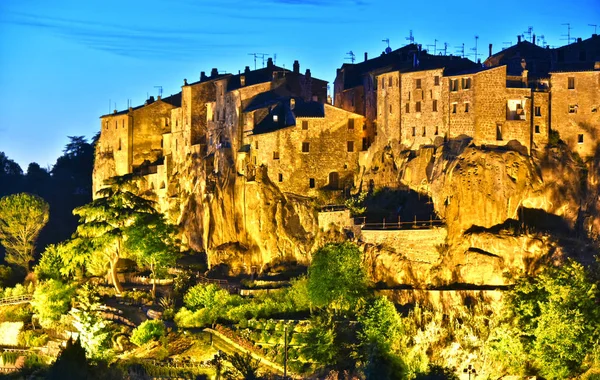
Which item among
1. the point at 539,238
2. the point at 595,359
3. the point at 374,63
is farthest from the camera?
the point at 374,63

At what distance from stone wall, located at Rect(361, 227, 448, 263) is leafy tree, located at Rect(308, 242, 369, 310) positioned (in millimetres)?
2123

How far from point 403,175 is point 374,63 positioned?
15.8 m

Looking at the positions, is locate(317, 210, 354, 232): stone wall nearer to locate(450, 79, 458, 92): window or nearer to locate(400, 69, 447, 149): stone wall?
locate(400, 69, 447, 149): stone wall

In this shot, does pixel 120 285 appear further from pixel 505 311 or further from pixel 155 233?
pixel 505 311

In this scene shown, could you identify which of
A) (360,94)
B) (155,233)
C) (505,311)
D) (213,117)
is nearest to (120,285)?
(155,233)

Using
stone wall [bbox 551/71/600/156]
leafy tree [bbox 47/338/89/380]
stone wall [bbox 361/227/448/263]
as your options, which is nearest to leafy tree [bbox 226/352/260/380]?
leafy tree [bbox 47/338/89/380]

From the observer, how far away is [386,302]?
7012 centimetres

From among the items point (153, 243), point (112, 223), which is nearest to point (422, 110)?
point (153, 243)

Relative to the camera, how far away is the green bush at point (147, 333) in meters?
73.8

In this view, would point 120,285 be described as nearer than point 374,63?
Yes

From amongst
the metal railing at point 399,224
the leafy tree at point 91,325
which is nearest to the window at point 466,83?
the metal railing at point 399,224

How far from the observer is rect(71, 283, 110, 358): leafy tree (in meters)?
A: 74.7

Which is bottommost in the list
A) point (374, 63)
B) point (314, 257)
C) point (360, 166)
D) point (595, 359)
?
point (595, 359)

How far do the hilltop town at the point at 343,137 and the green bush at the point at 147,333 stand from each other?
38.0ft
